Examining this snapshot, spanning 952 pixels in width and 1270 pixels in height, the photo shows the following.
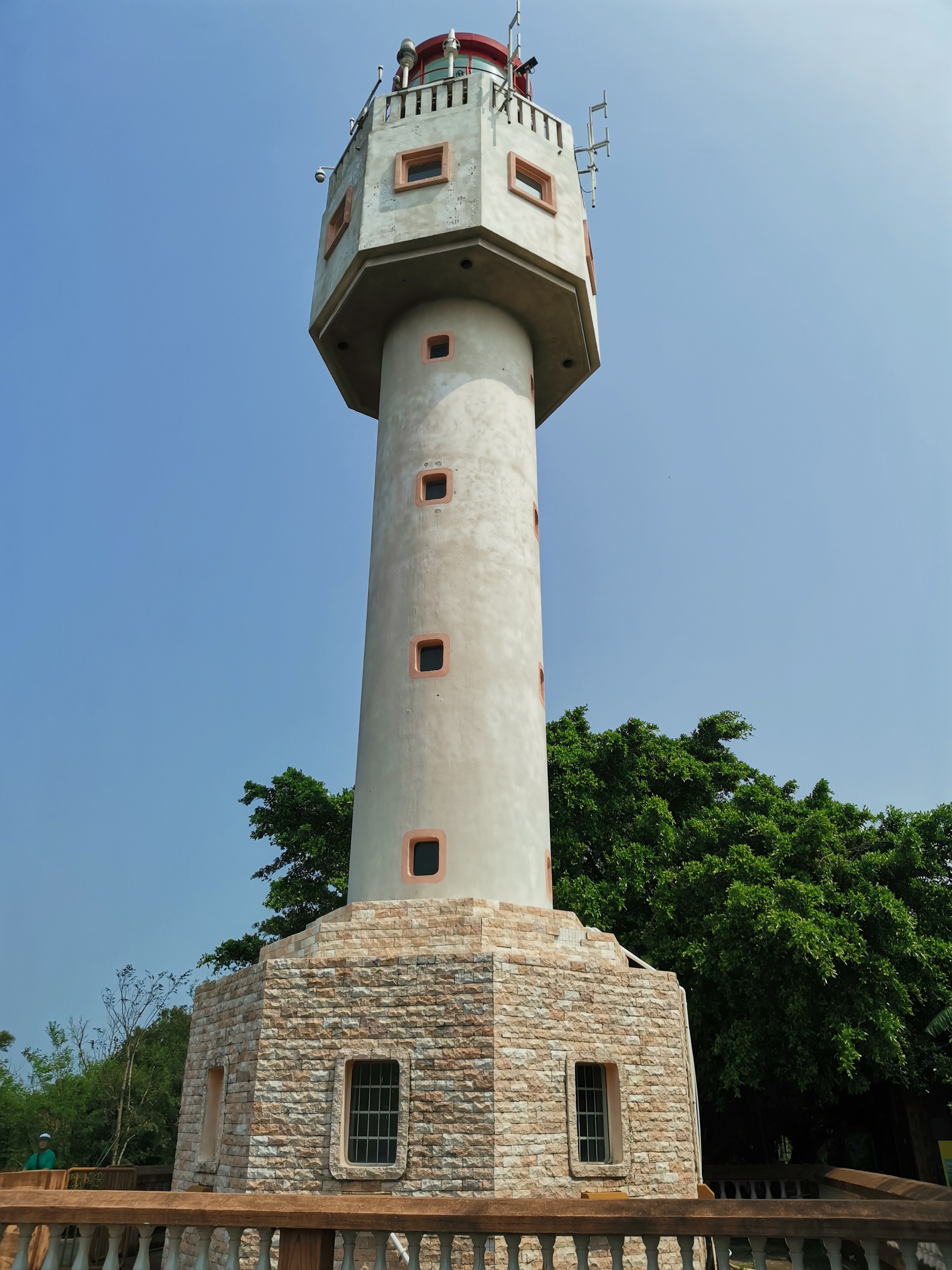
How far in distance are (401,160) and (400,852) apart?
1478 cm

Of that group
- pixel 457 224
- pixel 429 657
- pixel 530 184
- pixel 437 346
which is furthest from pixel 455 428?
pixel 530 184

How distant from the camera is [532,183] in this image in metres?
20.7

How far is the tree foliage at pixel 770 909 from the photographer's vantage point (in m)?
19.2

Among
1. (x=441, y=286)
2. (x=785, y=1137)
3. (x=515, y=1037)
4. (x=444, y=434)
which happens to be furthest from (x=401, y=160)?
(x=785, y=1137)

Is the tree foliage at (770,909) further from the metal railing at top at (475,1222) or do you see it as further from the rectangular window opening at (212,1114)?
the metal railing at top at (475,1222)

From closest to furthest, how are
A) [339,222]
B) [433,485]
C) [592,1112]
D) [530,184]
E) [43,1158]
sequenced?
[592,1112] < [43,1158] < [433,485] < [530,184] < [339,222]

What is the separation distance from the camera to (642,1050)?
Answer: 1365 cm

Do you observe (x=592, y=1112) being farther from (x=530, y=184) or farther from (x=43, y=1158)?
(x=530, y=184)

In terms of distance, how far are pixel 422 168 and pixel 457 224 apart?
8.79 ft

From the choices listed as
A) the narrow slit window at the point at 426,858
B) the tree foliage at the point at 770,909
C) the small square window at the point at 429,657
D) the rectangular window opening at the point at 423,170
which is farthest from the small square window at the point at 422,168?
the tree foliage at the point at 770,909

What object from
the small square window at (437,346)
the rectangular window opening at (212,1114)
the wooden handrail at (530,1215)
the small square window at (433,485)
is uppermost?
the small square window at (437,346)

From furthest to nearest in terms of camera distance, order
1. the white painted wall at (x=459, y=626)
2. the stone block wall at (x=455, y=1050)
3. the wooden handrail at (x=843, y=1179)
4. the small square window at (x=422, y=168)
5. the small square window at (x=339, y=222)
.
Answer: the small square window at (x=339, y=222)
the small square window at (x=422, y=168)
the white painted wall at (x=459, y=626)
the stone block wall at (x=455, y=1050)
the wooden handrail at (x=843, y=1179)

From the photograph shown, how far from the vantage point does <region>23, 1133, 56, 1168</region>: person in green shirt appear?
14719 mm

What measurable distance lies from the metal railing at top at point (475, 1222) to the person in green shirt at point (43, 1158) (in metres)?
9.88
